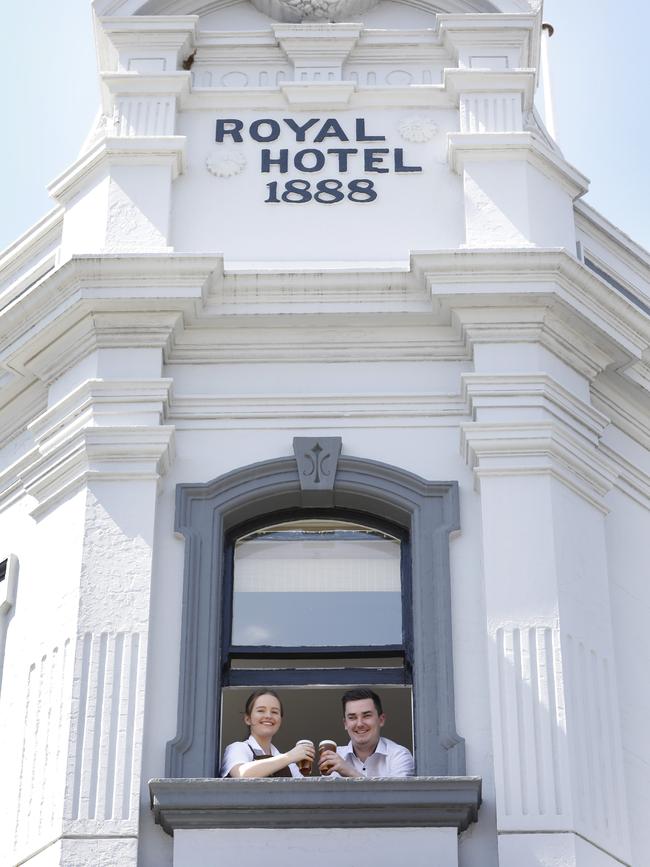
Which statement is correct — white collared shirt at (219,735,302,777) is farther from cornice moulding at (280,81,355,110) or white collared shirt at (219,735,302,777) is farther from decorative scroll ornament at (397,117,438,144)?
cornice moulding at (280,81,355,110)

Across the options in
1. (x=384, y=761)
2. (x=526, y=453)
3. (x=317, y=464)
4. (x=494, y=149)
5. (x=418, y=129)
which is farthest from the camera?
(x=418, y=129)

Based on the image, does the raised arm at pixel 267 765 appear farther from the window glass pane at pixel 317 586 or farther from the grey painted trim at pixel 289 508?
the window glass pane at pixel 317 586

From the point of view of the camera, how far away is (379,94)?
55.1 ft

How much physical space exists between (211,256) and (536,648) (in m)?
3.78

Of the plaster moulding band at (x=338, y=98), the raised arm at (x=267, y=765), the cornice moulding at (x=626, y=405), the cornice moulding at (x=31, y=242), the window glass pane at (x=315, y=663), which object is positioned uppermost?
the plaster moulding band at (x=338, y=98)

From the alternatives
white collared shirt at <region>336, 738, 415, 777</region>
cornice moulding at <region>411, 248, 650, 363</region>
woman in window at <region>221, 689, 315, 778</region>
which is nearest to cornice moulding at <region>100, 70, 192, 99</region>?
cornice moulding at <region>411, 248, 650, 363</region>

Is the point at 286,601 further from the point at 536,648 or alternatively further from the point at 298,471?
the point at 536,648

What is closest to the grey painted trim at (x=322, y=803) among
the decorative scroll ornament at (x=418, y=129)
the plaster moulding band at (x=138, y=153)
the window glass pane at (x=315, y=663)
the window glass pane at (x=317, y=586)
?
the window glass pane at (x=315, y=663)

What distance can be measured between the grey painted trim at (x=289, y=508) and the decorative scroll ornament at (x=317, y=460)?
2.2 inches

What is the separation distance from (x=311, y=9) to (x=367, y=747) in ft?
22.1

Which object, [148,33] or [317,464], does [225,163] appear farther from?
[317,464]

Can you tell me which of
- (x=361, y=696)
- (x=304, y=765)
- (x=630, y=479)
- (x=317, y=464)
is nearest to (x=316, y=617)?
(x=361, y=696)

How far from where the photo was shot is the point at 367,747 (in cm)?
1385

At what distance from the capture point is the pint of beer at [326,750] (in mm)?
13492
